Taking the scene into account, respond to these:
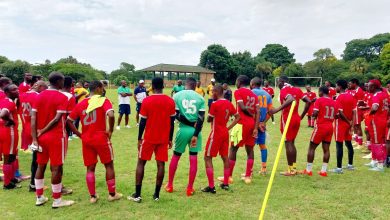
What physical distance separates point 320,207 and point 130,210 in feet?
10.9

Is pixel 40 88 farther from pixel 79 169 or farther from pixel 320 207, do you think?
pixel 320 207

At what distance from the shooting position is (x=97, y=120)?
5.59 metres

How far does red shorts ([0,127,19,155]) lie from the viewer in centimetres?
637

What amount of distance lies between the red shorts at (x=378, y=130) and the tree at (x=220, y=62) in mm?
71714

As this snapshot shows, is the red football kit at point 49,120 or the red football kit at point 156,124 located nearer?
the red football kit at point 49,120

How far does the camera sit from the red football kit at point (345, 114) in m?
8.05

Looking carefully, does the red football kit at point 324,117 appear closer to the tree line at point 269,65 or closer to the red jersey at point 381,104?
the red jersey at point 381,104

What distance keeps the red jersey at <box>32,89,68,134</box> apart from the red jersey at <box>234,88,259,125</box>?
349 centimetres

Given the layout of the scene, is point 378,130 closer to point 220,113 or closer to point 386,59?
point 220,113

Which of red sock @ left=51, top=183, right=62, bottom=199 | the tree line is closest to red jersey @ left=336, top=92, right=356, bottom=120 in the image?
red sock @ left=51, top=183, right=62, bottom=199

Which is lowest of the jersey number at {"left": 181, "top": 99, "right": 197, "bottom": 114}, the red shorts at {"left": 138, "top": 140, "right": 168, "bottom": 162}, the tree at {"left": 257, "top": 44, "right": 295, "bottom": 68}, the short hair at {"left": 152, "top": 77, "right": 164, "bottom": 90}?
the red shorts at {"left": 138, "top": 140, "right": 168, "bottom": 162}

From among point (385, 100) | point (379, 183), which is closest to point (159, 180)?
point (379, 183)

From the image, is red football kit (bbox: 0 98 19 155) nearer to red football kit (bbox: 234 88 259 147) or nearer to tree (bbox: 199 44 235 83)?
red football kit (bbox: 234 88 259 147)

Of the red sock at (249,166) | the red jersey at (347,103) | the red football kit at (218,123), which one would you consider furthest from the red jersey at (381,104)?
the red football kit at (218,123)
